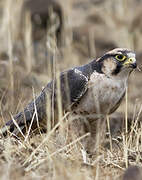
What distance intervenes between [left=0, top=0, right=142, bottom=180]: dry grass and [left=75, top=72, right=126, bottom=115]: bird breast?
227 mm

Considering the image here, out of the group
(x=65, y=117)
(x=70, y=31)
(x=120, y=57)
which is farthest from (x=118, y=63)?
(x=70, y=31)

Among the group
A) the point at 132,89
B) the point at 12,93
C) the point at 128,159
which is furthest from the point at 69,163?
the point at 132,89

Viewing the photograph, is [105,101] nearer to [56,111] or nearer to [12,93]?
[56,111]

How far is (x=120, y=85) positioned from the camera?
4.69 meters

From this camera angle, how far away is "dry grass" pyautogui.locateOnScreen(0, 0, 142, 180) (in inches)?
140

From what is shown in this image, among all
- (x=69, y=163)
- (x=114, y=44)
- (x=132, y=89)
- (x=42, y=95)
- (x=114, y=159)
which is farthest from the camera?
(x=114, y=44)

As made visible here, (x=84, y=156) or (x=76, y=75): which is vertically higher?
(x=76, y=75)

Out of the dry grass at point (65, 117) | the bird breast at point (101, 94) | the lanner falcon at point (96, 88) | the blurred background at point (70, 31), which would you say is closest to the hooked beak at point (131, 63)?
the lanner falcon at point (96, 88)

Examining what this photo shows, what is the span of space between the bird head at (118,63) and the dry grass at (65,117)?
16.8 inches

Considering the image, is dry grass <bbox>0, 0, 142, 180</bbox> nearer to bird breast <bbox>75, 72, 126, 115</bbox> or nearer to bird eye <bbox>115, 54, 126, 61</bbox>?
bird breast <bbox>75, 72, 126, 115</bbox>

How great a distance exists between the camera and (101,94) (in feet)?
15.1

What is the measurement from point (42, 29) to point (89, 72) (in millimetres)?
8329

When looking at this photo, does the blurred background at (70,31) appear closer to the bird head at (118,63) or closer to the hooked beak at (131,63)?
the bird head at (118,63)

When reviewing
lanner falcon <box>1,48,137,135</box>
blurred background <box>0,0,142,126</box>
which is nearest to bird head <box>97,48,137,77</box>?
lanner falcon <box>1,48,137,135</box>
